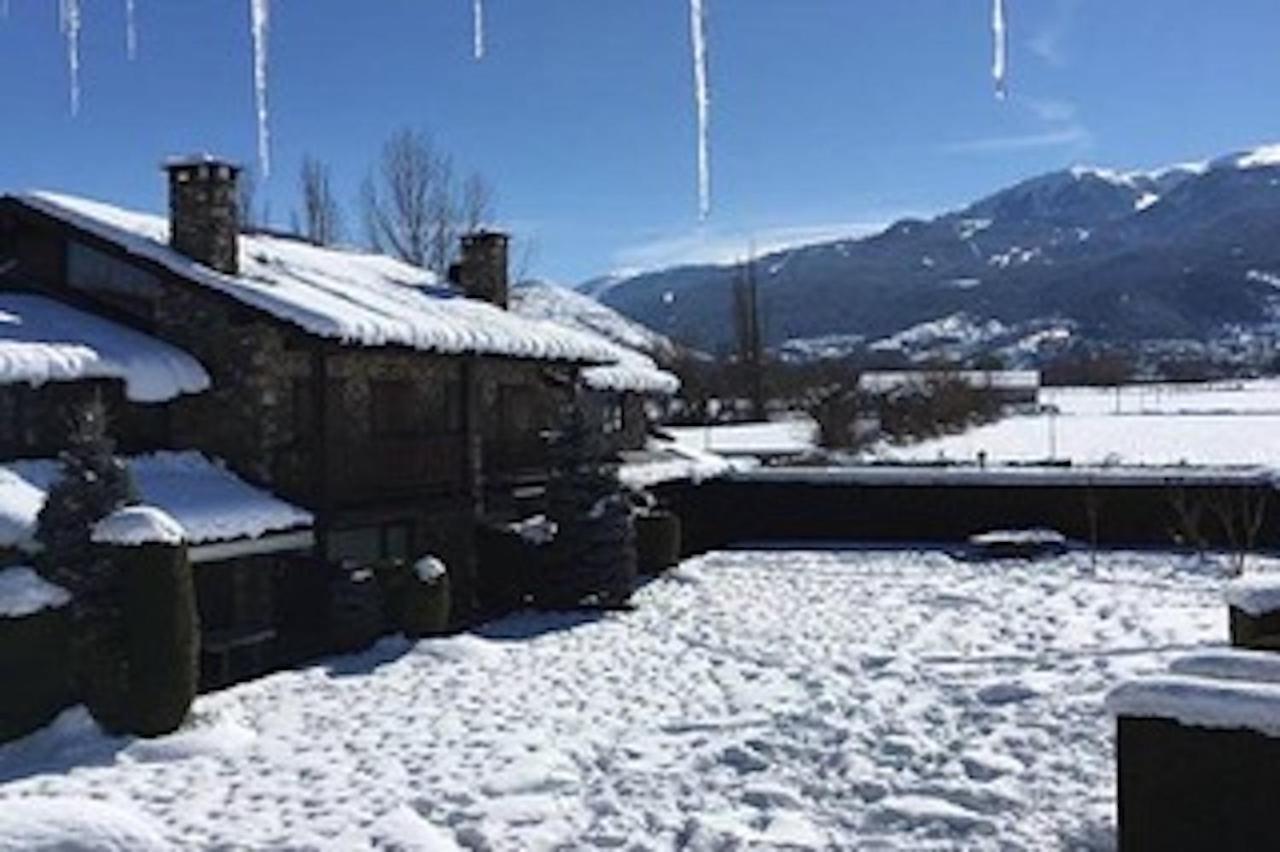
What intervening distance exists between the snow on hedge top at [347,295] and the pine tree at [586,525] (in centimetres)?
217

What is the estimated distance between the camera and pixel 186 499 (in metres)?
15.9

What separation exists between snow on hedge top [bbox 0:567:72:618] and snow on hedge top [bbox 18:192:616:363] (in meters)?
4.95

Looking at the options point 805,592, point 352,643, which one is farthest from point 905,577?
point 352,643

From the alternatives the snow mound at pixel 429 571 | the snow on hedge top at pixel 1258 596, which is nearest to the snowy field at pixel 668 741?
the snow mound at pixel 429 571

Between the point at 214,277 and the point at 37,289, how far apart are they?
302 centimetres

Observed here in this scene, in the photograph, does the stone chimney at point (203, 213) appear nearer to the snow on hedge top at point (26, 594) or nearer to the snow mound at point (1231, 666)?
the snow on hedge top at point (26, 594)

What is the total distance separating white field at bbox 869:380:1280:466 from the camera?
3925 cm

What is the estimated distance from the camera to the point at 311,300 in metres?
17.8

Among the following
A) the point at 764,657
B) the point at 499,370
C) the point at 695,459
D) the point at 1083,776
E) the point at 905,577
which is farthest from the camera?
the point at 695,459

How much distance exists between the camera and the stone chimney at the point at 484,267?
83.1 feet

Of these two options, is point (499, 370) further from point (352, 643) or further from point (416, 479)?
point (352, 643)

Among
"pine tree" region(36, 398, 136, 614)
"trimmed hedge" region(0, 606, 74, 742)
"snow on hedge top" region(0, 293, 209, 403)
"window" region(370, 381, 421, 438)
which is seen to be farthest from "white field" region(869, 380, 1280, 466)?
"trimmed hedge" region(0, 606, 74, 742)

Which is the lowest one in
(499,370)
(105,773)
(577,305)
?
(105,773)

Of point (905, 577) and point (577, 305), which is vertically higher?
point (577, 305)
